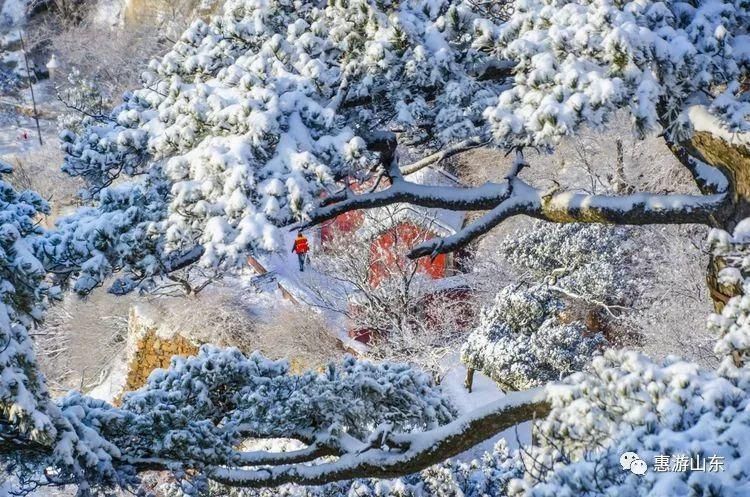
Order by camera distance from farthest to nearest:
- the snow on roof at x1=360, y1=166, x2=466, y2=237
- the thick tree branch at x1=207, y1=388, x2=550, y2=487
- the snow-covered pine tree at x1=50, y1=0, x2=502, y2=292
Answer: the snow on roof at x1=360, y1=166, x2=466, y2=237
the thick tree branch at x1=207, y1=388, x2=550, y2=487
the snow-covered pine tree at x1=50, y1=0, x2=502, y2=292

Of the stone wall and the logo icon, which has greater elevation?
the logo icon

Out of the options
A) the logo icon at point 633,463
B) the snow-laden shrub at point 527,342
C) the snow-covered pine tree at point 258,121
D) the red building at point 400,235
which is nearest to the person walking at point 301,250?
the red building at point 400,235

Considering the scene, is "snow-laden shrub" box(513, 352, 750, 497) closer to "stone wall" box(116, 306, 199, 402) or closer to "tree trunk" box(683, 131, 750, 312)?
"tree trunk" box(683, 131, 750, 312)

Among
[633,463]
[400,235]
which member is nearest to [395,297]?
[400,235]

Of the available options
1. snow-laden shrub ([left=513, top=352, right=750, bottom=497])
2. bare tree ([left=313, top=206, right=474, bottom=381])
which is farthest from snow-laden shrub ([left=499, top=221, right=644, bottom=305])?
snow-laden shrub ([left=513, top=352, right=750, bottom=497])

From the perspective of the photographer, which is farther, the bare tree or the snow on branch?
the bare tree

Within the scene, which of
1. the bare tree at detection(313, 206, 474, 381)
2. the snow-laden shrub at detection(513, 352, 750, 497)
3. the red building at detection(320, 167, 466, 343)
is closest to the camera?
the snow-laden shrub at detection(513, 352, 750, 497)
